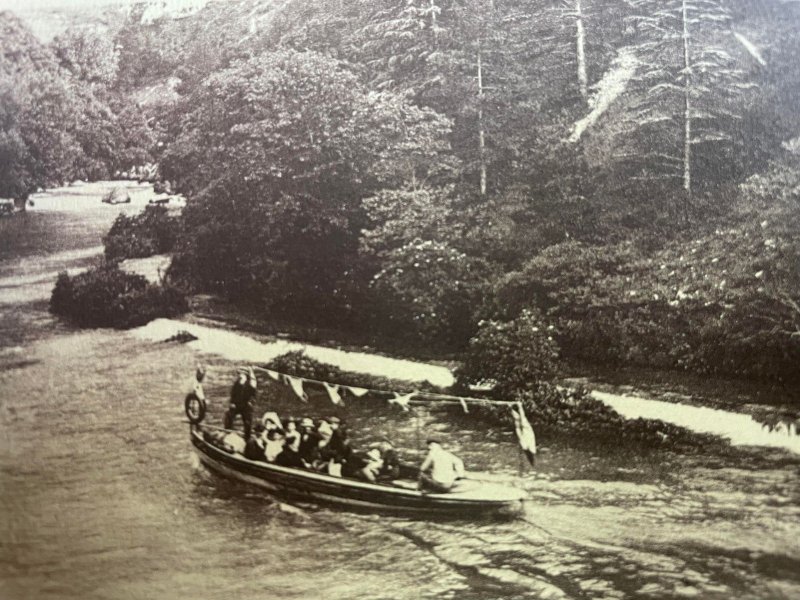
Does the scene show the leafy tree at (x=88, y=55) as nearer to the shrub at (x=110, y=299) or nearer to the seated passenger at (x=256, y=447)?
the shrub at (x=110, y=299)

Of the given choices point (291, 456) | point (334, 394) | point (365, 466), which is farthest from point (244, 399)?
point (365, 466)

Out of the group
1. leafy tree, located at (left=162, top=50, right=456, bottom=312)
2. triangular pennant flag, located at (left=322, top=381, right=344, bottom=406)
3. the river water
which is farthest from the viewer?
leafy tree, located at (left=162, top=50, right=456, bottom=312)

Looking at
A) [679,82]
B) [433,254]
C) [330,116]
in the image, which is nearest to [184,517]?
[433,254]

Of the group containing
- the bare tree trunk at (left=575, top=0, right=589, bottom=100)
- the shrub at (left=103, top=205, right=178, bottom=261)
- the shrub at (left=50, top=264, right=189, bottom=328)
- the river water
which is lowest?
the river water

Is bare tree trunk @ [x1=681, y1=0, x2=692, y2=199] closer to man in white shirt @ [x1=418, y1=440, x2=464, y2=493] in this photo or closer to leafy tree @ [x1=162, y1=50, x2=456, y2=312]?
leafy tree @ [x1=162, y1=50, x2=456, y2=312]

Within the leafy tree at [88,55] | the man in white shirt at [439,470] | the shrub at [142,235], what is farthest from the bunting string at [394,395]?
the leafy tree at [88,55]

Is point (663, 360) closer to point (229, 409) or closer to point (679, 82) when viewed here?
point (679, 82)

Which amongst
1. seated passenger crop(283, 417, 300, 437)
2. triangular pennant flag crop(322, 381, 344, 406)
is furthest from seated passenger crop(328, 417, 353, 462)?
seated passenger crop(283, 417, 300, 437)
